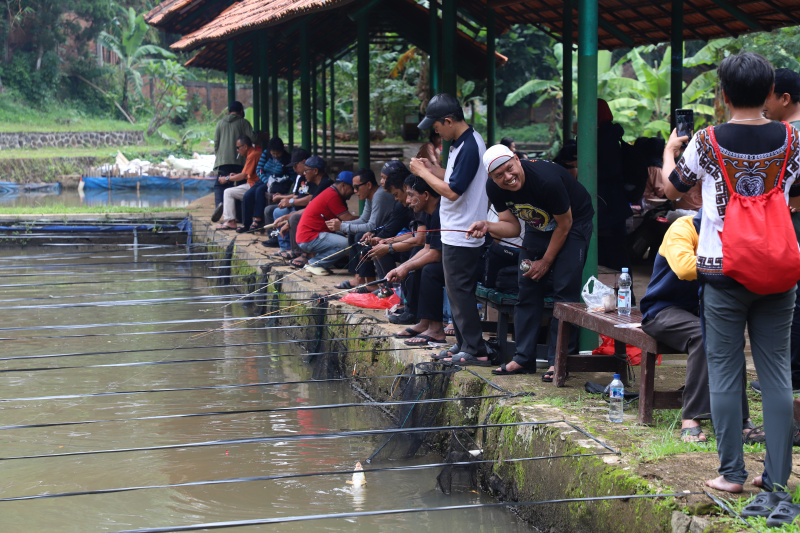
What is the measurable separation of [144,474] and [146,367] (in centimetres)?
275

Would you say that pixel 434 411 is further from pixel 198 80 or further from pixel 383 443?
pixel 198 80

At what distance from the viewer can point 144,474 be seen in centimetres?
515

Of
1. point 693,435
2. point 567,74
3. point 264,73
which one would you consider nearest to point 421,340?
point 693,435

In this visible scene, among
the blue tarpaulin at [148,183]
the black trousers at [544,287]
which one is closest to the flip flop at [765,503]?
the black trousers at [544,287]

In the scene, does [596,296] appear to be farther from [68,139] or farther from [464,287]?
[68,139]

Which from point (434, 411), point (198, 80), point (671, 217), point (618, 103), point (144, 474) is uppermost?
point (198, 80)

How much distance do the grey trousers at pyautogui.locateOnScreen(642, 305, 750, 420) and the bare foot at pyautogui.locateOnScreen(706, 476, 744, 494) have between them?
0.64m

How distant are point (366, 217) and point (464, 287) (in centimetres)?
294

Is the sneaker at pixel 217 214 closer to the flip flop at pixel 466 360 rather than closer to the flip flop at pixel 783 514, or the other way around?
the flip flop at pixel 466 360

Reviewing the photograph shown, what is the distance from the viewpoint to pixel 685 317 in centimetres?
385

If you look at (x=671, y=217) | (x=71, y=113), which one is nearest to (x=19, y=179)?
(x=71, y=113)

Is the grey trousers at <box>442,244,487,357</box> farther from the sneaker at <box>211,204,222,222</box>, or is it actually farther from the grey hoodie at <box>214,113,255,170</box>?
the sneaker at <box>211,204,222,222</box>

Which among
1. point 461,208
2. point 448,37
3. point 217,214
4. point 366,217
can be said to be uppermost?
point 448,37

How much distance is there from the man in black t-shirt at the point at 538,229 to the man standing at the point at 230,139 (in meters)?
8.39
